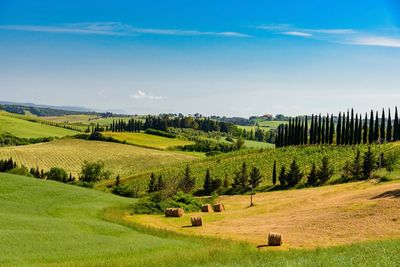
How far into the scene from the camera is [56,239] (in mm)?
34562

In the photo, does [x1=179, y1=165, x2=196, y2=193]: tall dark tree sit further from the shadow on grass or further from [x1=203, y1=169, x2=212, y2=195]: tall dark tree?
the shadow on grass

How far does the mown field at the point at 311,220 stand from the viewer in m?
37.2

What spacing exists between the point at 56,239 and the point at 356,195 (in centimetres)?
3606

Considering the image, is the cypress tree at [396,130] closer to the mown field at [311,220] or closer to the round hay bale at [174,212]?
the mown field at [311,220]

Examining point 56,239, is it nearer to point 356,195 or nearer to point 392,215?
point 392,215

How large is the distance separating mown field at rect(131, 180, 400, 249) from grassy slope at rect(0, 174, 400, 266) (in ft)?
16.6

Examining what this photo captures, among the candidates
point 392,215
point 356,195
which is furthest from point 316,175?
point 392,215

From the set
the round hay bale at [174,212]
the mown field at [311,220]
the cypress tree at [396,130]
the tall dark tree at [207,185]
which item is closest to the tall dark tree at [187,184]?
the tall dark tree at [207,185]

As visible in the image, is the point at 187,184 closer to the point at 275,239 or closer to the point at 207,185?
the point at 207,185

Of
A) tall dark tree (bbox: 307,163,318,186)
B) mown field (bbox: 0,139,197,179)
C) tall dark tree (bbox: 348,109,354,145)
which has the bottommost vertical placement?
mown field (bbox: 0,139,197,179)

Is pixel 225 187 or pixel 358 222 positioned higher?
pixel 358 222

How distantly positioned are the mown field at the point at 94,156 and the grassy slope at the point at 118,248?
311 feet

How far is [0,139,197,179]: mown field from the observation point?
479 feet

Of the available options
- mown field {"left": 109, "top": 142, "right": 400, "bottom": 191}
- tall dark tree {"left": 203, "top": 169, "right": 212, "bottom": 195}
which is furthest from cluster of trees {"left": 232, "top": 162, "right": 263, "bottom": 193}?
tall dark tree {"left": 203, "top": 169, "right": 212, "bottom": 195}
